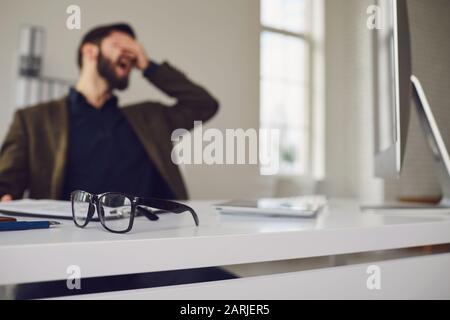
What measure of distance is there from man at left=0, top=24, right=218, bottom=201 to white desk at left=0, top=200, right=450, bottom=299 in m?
1.08

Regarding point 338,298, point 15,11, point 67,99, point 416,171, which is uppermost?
point 15,11

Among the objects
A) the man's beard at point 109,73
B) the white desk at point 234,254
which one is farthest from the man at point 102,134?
the white desk at point 234,254

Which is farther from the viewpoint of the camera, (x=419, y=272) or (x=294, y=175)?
(x=294, y=175)

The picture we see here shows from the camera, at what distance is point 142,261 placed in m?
0.31

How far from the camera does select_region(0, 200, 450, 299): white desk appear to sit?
0.28 metres

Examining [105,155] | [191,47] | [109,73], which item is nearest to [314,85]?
[191,47]

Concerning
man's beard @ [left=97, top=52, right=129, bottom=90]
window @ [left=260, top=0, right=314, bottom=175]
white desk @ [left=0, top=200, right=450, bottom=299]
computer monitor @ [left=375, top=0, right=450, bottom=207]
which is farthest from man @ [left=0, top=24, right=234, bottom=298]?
white desk @ [left=0, top=200, right=450, bottom=299]

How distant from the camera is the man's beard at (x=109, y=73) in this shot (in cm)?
153

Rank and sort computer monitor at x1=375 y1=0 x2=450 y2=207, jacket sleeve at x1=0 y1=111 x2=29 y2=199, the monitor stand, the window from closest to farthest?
1. computer monitor at x1=375 y1=0 x2=450 y2=207
2. the monitor stand
3. jacket sleeve at x1=0 y1=111 x2=29 y2=199
4. the window

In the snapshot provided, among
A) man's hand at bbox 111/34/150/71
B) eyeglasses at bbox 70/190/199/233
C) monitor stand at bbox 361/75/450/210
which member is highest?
man's hand at bbox 111/34/150/71

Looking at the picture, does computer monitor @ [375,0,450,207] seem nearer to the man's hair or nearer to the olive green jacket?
the olive green jacket

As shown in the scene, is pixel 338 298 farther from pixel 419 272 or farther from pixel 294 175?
pixel 294 175

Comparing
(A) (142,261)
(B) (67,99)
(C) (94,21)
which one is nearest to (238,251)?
(A) (142,261)

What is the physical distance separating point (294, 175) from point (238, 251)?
1881 mm
